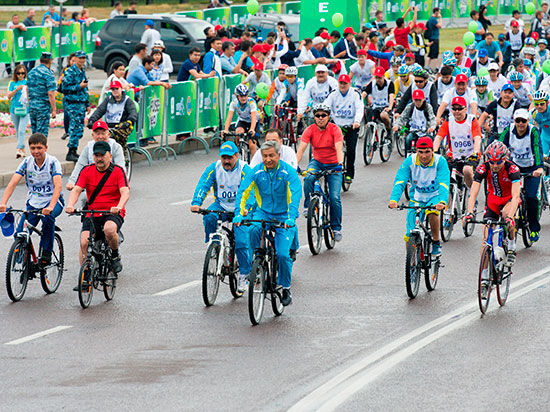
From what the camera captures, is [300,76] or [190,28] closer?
[300,76]

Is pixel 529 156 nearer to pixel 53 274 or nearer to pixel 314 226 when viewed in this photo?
pixel 314 226

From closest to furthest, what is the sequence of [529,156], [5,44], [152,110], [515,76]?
Result: [529,156], [515,76], [152,110], [5,44]

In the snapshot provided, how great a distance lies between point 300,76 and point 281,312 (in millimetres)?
17481

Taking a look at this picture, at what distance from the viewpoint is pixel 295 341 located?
36.6 ft

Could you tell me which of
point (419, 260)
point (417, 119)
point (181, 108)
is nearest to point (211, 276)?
point (419, 260)

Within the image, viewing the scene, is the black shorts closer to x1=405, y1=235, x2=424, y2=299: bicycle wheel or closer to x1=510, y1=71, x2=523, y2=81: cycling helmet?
x1=405, y1=235, x2=424, y2=299: bicycle wheel

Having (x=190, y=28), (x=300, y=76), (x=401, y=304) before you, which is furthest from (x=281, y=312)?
(x=190, y=28)

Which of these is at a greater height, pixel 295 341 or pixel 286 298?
pixel 286 298

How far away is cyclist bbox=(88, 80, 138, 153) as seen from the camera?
1964 centimetres

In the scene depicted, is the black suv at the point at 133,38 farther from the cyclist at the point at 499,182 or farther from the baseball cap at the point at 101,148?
the cyclist at the point at 499,182

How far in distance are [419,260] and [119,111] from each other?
831 cm

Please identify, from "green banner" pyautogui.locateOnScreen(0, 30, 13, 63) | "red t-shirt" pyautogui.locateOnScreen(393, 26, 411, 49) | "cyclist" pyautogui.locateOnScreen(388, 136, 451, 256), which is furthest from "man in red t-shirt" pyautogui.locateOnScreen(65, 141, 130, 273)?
"red t-shirt" pyautogui.locateOnScreen(393, 26, 411, 49)

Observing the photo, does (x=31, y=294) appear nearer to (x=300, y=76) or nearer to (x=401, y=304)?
(x=401, y=304)

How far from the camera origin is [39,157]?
43.6 ft
